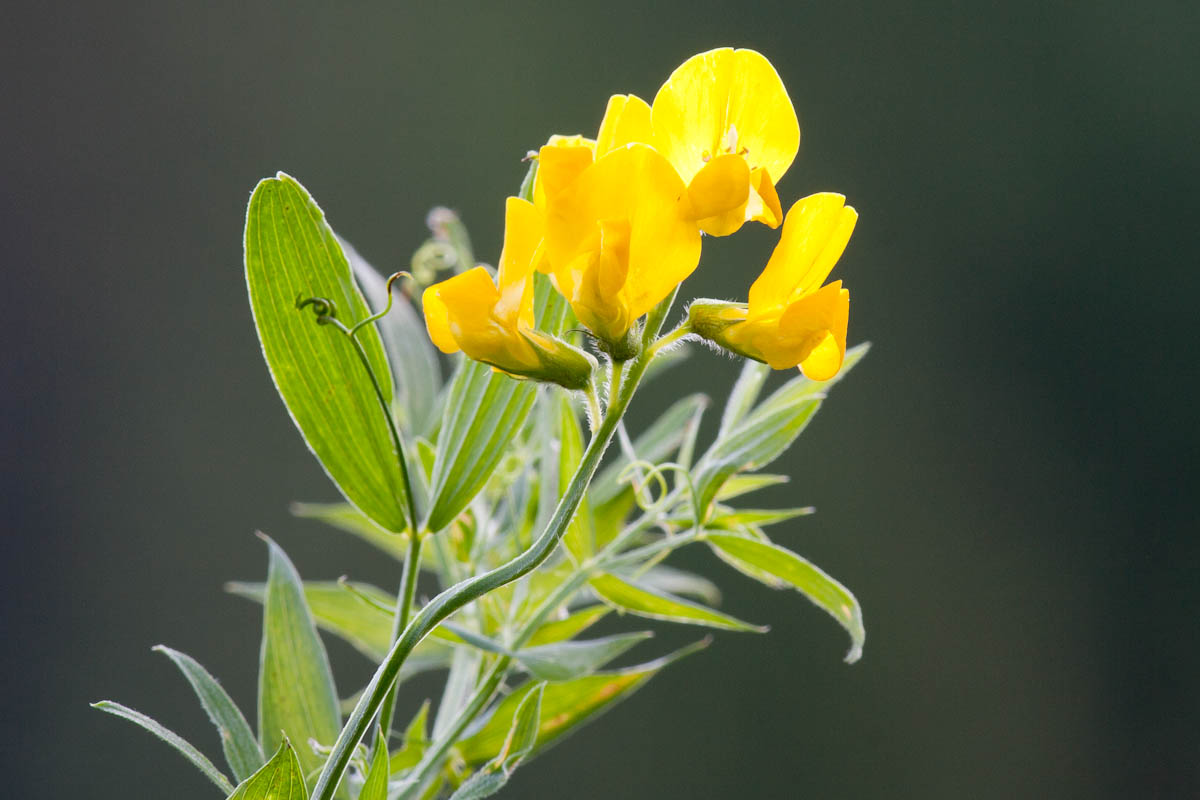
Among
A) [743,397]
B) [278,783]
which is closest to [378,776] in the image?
[278,783]

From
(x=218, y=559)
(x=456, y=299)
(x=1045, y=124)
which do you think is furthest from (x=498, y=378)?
(x=1045, y=124)

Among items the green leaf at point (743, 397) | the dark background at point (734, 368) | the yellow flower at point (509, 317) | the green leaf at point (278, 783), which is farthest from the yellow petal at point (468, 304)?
the dark background at point (734, 368)

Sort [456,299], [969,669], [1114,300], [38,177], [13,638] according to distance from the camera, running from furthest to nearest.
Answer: [1114,300]
[969,669]
[38,177]
[13,638]
[456,299]

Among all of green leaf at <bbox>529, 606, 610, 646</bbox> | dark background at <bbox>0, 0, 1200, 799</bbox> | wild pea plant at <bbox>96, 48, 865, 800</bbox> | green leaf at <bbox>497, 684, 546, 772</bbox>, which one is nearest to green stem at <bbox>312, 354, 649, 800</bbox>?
wild pea plant at <bbox>96, 48, 865, 800</bbox>

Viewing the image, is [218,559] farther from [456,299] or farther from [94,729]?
[456,299]

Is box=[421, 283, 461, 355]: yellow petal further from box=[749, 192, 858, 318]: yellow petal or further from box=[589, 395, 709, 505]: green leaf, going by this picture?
box=[589, 395, 709, 505]: green leaf

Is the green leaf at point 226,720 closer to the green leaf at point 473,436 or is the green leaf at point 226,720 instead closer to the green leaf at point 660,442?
the green leaf at point 473,436

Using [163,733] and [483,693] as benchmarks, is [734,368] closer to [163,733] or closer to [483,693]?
[483,693]
